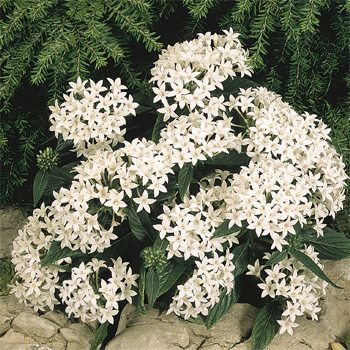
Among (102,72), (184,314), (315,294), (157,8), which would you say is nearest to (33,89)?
(102,72)

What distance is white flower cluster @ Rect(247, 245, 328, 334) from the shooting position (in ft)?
9.38

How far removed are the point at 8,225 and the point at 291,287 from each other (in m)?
1.56

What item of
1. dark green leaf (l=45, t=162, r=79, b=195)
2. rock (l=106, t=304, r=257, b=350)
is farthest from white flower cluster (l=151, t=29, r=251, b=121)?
rock (l=106, t=304, r=257, b=350)

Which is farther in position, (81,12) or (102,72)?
(102,72)

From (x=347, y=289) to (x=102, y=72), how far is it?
1.43m

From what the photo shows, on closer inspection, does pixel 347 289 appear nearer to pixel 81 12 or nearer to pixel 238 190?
pixel 238 190

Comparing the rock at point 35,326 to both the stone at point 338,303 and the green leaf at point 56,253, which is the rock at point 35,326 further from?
the stone at point 338,303


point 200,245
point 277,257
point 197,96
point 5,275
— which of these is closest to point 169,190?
point 200,245

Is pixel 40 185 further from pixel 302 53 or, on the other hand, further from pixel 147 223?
pixel 302 53

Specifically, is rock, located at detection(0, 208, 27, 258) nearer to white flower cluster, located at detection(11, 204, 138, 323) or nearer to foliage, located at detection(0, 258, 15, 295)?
foliage, located at detection(0, 258, 15, 295)

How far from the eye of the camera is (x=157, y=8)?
331cm

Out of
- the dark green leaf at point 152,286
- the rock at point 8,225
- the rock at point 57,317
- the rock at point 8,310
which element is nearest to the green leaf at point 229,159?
the dark green leaf at point 152,286

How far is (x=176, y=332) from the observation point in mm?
2889

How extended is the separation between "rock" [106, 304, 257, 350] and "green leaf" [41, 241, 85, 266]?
361 millimetres
